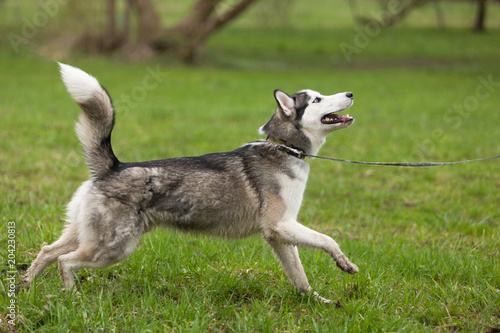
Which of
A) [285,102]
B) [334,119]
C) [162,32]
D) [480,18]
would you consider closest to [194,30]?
[162,32]

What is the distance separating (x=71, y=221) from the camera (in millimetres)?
3955

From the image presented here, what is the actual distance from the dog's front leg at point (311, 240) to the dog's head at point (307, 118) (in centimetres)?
74

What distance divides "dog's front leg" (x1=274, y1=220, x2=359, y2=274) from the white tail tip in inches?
66.1

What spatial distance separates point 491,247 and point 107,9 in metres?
20.5

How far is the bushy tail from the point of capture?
3832 millimetres

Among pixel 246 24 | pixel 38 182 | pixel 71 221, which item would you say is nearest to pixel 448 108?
pixel 38 182

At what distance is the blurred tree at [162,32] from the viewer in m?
23.1

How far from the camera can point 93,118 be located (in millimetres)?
3975

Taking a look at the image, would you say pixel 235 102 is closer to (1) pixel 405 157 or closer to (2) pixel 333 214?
(1) pixel 405 157

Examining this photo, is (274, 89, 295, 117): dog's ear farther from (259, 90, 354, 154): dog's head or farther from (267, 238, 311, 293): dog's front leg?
(267, 238, 311, 293): dog's front leg

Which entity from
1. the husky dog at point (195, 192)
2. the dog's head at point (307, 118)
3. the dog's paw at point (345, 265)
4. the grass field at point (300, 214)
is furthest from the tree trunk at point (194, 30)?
the dog's paw at point (345, 265)

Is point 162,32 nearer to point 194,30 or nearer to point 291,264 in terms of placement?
point 194,30

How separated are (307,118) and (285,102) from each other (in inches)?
8.8

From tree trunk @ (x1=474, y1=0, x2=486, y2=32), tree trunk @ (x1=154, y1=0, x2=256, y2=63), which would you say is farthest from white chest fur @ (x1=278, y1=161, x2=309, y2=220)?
tree trunk @ (x1=474, y1=0, x2=486, y2=32)
